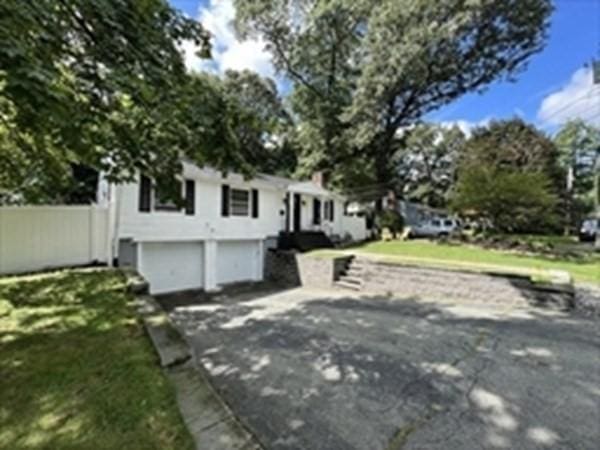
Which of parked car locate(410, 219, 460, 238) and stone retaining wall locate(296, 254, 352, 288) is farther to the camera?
parked car locate(410, 219, 460, 238)

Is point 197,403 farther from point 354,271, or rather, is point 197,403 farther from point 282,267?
point 282,267

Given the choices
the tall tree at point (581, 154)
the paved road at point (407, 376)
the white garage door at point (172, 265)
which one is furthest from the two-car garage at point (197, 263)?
the tall tree at point (581, 154)

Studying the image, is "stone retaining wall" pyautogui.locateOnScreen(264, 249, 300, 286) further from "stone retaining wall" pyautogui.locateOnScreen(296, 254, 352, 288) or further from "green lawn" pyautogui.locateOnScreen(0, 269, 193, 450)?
"green lawn" pyautogui.locateOnScreen(0, 269, 193, 450)

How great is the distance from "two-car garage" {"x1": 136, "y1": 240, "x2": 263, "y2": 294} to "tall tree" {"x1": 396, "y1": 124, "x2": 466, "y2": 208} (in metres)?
25.9

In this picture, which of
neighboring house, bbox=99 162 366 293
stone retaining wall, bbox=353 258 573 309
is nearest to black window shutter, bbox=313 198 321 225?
neighboring house, bbox=99 162 366 293

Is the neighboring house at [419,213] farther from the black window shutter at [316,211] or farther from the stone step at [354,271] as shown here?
the stone step at [354,271]

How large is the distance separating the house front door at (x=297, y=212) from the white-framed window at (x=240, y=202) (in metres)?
3.67

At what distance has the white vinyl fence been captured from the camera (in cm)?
874

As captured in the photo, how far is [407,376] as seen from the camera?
5.92 metres

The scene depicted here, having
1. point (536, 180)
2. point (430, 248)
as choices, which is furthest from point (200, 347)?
point (536, 180)

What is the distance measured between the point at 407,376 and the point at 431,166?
3747 cm

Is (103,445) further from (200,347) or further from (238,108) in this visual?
(200,347)

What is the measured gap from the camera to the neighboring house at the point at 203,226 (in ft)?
41.4

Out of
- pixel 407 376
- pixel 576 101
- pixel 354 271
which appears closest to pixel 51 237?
pixel 407 376
